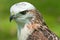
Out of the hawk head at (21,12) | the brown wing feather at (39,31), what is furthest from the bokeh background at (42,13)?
the hawk head at (21,12)

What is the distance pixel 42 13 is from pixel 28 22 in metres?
9.56

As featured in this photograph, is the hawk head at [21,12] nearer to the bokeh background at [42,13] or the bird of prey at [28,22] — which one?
the bird of prey at [28,22]

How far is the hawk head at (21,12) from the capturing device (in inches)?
308

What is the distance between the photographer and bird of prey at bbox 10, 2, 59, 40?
25.7ft

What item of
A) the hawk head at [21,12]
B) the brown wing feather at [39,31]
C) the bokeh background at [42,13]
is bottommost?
the bokeh background at [42,13]

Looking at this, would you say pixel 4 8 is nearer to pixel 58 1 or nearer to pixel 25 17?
pixel 58 1

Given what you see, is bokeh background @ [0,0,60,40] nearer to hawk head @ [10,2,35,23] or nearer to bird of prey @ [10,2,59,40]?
bird of prey @ [10,2,59,40]

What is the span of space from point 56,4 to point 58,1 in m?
0.20

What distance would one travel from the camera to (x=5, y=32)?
1498 cm

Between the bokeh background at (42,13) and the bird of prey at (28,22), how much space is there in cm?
602

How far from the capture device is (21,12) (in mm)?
7852

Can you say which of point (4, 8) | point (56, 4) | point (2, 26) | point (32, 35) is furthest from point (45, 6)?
point (32, 35)

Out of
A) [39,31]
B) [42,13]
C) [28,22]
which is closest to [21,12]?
[28,22]

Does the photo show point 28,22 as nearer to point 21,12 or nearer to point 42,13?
point 21,12
